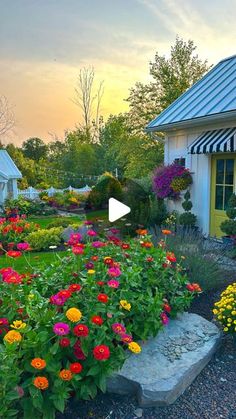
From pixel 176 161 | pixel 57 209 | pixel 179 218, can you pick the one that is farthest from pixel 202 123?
pixel 57 209

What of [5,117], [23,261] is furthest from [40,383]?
[5,117]

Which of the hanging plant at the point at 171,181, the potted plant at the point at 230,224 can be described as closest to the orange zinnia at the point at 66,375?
the potted plant at the point at 230,224

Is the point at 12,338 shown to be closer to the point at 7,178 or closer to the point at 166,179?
the point at 166,179

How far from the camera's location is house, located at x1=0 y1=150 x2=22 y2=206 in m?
14.5

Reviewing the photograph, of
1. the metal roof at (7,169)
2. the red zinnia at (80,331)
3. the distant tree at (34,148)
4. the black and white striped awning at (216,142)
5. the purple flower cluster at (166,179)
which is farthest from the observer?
the distant tree at (34,148)

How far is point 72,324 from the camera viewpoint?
2.17m

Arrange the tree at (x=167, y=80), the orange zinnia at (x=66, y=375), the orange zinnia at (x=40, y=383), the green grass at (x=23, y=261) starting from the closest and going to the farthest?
the orange zinnia at (x=40, y=383) < the orange zinnia at (x=66, y=375) < the green grass at (x=23, y=261) < the tree at (x=167, y=80)

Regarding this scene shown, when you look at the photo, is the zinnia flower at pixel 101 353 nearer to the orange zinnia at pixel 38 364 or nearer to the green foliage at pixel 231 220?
the orange zinnia at pixel 38 364

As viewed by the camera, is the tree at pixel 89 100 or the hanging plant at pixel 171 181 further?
the tree at pixel 89 100

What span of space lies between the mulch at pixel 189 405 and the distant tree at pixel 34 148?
32.0m

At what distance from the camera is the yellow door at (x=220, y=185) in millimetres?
7527

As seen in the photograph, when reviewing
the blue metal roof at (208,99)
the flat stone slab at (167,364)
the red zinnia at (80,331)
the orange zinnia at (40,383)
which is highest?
the blue metal roof at (208,99)

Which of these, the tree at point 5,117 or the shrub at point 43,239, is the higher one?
the tree at point 5,117

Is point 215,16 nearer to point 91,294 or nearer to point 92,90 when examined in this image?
point 91,294
